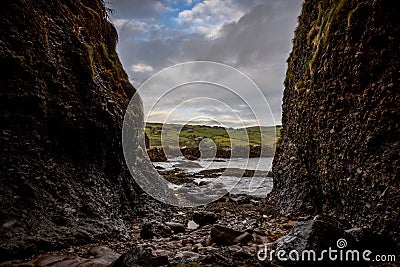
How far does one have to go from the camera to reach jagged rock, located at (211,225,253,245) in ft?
16.3

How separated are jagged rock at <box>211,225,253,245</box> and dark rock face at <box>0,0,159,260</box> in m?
2.18

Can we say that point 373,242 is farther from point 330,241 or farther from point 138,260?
point 138,260

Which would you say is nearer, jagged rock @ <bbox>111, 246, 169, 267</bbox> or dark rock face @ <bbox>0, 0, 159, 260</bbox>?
jagged rock @ <bbox>111, 246, 169, 267</bbox>

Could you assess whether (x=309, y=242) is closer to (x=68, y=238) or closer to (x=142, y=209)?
(x=68, y=238)

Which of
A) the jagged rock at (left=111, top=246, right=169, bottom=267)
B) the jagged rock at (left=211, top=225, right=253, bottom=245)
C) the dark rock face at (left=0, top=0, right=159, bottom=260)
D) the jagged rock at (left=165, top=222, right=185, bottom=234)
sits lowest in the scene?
the jagged rock at (left=165, top=222, right=185, bottom=234)

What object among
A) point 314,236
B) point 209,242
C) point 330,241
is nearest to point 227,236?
point 209,242

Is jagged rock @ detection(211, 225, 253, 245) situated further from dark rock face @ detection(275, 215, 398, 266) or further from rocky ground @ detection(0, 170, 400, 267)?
dark rock face @ detection(275, 215, 398, 266)

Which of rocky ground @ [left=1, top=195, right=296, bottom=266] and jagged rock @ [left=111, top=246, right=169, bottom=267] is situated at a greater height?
jagged rock @ [left=111, top=246, right=169, bottom=267]

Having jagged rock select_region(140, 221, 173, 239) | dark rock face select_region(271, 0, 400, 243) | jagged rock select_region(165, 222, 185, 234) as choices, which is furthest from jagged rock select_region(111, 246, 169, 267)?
dark rock face select_region(271, 0, 400, 243)

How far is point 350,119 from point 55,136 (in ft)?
20.8

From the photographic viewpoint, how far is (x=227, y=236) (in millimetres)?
5051

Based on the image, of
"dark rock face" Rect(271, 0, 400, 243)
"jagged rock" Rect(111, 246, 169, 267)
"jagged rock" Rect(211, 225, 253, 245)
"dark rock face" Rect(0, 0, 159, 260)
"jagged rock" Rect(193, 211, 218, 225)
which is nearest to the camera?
"jagged rock" Rect(111, 246, 169, 267)

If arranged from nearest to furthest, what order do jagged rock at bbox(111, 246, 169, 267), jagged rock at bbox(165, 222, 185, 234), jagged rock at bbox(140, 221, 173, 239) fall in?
jagged rock at bbox(111, 246, 169, 267) < jagged rock at bbox(140, 221, 173, 239) < jagged rock at bbox(165, 222, 185, 234)

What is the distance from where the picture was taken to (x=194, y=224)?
741cm
